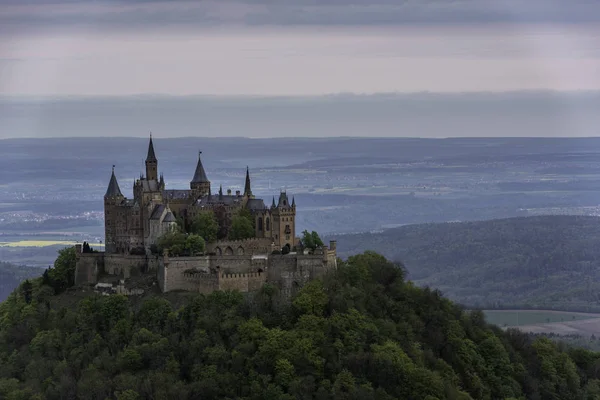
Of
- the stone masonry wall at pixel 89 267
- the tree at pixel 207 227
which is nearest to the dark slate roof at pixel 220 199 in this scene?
the tree at pixel 207 227

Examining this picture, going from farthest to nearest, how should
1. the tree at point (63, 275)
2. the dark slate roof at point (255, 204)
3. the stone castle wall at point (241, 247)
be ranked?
1. the tree at point (63, 275)
2. the dark slate roof at point (255, 204)
3. the stone castle wall at point (241, 247)

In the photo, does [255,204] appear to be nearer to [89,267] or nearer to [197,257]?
[197,257]

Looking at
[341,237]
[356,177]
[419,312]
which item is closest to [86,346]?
[419,312]

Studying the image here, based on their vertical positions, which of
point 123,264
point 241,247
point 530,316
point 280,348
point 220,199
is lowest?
point 530,316

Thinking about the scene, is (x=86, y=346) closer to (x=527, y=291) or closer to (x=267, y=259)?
(x=267, y=259)

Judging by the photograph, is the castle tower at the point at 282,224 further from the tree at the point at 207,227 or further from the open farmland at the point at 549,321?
the open farmland at the point at 549,321

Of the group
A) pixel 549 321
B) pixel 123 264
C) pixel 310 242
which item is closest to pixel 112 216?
pixel 123 264

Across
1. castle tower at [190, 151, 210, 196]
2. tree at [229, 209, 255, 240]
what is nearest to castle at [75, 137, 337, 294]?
castle tower at [190, 151, 210, 196]
